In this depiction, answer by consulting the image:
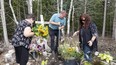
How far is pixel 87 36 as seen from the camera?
466 centimetres

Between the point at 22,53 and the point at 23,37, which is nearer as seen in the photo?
the point at 23,37

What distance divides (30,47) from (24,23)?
50 centimetres

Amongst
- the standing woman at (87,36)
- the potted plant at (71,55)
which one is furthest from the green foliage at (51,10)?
the standing woman at (87,36)

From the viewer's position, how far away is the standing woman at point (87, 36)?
452 centimetres

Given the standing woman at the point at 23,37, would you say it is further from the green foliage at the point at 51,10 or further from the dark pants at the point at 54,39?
the green foliage at the point at 51,10

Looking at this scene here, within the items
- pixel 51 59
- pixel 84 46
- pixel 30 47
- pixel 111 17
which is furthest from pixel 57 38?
pixel 111 17

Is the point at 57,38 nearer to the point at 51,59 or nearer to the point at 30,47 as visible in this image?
the point at 51,59

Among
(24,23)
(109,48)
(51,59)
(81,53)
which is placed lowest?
(109,48)

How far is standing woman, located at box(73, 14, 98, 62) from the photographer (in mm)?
4516

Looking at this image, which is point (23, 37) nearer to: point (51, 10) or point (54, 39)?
point (54, 39)

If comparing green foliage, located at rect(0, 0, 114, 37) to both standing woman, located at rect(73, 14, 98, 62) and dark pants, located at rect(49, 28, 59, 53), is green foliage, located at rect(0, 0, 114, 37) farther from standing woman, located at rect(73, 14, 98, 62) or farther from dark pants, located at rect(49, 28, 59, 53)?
standing woman, located at rect(73, 14, 98, 62)

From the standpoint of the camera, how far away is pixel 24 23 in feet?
13.6

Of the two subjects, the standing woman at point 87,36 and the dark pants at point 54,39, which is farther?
the dark pants at point 54,39

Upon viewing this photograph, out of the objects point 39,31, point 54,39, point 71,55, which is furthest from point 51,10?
point 39,31
